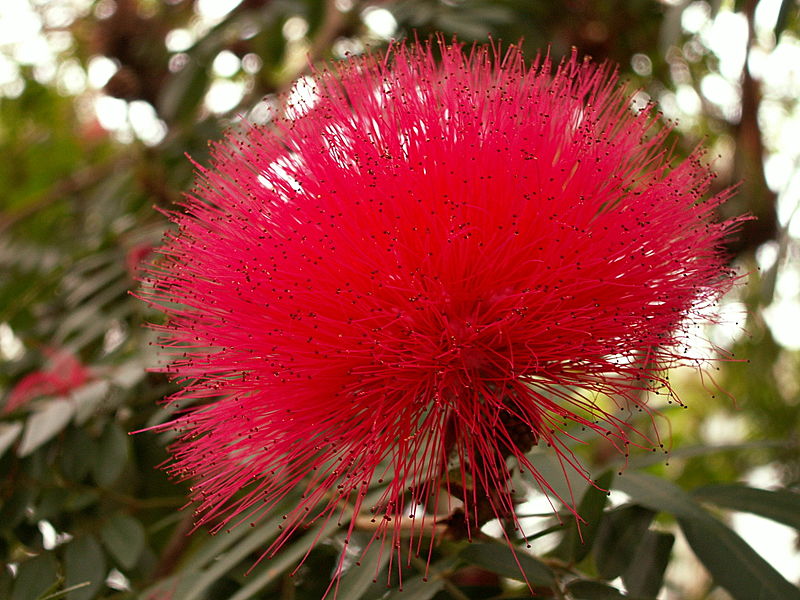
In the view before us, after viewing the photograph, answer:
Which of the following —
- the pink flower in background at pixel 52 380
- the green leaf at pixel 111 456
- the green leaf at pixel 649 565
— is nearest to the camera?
the green leaf at pixel 649 565

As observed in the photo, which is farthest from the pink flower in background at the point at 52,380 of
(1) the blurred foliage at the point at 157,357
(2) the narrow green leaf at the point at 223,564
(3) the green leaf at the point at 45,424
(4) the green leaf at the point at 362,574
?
(4) the green leaf at the point at 362,574

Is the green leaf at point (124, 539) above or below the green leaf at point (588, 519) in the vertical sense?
below

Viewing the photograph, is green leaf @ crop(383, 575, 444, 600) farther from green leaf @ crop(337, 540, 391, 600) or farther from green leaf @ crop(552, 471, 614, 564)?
green leaf @ crop(552, 471, 614, 564)

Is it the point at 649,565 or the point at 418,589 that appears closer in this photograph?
the point at 418,589

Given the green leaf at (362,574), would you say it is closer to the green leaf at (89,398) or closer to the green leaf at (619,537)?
the green leaf at (619,537)

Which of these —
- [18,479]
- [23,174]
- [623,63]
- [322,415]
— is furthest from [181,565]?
[23,174]

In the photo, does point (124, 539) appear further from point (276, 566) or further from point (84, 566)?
point (276, 566)

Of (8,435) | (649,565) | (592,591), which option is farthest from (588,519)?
(8,435)
